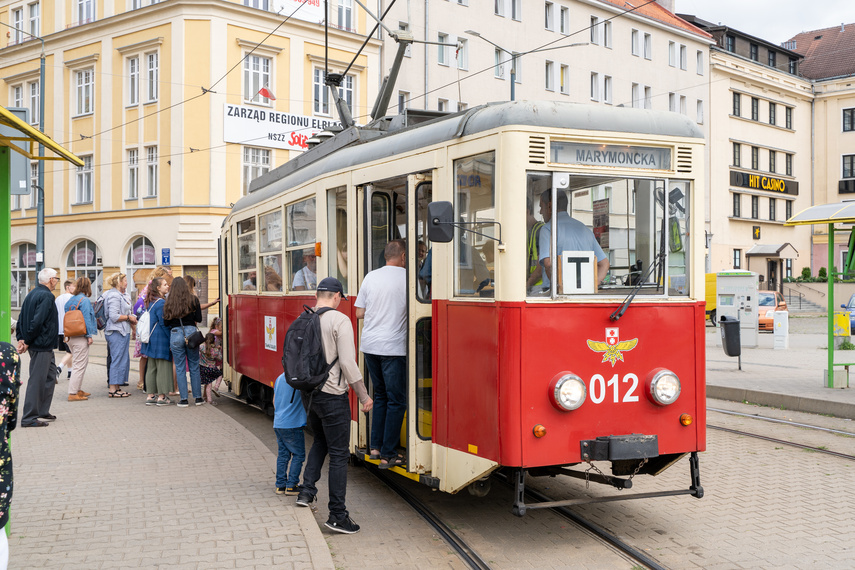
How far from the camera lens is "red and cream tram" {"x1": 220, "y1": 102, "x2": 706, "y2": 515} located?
5594 mm

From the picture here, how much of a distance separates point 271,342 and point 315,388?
4288 millimetres

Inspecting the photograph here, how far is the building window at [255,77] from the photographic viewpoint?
32312 mm

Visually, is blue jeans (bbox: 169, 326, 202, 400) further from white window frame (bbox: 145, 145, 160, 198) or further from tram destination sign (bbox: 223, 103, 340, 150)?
white window frame (bbox: 145, 145, 160, 198)

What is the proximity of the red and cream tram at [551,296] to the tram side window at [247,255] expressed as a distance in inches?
190

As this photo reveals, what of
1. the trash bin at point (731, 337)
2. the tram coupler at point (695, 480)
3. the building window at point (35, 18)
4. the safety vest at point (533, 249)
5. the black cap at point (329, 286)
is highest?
the building window at point (35, 18)

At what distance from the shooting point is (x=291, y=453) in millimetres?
7102

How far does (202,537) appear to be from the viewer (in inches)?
226

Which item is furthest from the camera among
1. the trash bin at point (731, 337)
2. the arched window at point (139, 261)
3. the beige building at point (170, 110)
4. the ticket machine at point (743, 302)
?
the arched window at point (139, 261)

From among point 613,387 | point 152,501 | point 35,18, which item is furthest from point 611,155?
point 35,18

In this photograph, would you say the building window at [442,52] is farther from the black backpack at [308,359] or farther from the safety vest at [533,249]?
the safety vest at [533,249]

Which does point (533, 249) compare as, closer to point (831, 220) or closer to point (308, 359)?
point (308, 359)

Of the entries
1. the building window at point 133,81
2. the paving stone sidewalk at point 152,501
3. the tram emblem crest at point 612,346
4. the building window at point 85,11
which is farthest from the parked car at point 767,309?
the building window at point 85,11

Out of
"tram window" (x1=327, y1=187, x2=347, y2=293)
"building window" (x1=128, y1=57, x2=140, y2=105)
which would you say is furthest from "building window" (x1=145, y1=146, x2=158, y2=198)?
"tram window" (x1=327, y1=187, x2=347, y2=293)

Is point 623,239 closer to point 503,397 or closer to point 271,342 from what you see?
point 503,397
